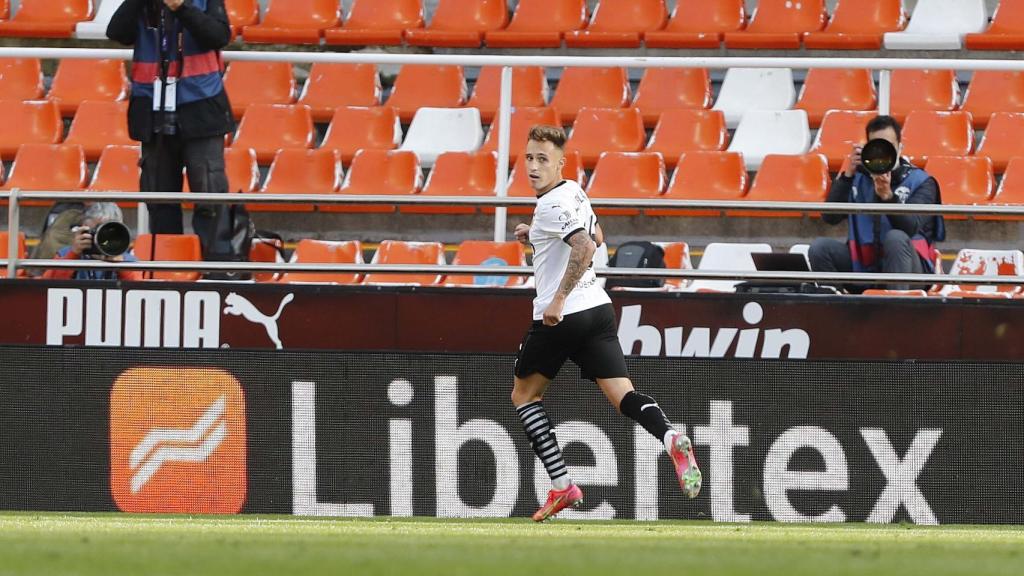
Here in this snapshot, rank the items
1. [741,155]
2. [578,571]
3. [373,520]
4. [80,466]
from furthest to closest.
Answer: [741,155] < [80,466] < [373,520] < [578,571]

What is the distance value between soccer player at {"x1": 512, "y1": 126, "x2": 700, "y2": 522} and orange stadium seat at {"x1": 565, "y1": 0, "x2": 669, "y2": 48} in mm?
6127

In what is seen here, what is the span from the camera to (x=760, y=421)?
8.52 m

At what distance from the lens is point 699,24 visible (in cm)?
1369

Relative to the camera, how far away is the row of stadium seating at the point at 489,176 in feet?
36.1

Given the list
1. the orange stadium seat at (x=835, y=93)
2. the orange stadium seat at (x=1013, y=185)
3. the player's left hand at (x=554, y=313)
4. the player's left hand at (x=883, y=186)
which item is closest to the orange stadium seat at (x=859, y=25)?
the orange stadium seat at (x=835, y=93)

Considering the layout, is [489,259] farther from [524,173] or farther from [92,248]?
[92,248]

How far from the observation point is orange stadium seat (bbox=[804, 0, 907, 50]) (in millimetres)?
13023

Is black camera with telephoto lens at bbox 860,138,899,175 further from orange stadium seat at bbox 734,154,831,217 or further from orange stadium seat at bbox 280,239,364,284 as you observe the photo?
orange stadium seat at bbox 280,239,364,284

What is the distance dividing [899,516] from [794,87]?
531 cm

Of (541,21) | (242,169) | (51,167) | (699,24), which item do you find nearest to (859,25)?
(699,24)

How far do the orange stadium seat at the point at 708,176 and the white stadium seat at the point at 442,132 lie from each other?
5.17 feet

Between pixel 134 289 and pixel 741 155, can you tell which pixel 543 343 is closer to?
pixel 134 289

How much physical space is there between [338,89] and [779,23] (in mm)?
3535

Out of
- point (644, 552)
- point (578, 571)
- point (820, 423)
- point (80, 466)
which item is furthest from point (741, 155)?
point (578, 571)
